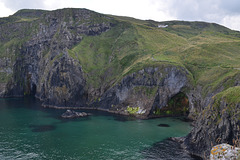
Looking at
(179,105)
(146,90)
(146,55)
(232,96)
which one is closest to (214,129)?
(232,96)

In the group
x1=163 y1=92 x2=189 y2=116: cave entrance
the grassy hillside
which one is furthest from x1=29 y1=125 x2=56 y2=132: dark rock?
x1=163 y1=92 x2=189 y2=116: cave entrance

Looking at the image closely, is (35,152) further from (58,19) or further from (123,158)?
(58,19)

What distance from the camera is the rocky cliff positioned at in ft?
269

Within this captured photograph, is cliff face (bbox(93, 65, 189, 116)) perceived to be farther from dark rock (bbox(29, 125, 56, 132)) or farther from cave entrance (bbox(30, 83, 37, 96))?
cave entrance (bbox(30, 83, 37, 96))

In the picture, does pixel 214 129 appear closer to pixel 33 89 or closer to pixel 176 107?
pixel 176 107

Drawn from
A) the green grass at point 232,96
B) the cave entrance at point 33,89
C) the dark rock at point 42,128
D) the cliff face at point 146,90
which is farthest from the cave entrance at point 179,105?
the cave entrance at point 33,89

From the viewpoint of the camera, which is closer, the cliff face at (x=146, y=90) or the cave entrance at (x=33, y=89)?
the cliff face at (x=146, y=90)

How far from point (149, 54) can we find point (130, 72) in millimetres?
28708

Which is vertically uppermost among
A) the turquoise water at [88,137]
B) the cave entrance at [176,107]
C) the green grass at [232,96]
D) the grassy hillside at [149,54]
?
the grassy hillside at [149,54]

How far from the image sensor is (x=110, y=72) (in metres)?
140

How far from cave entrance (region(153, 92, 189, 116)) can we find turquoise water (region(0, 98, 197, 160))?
26.9 ft

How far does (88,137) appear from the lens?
236ft

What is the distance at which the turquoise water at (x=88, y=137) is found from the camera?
186ft

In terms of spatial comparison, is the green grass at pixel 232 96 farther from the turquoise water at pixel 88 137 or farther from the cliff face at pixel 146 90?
the cliff face at pixel 146 90
